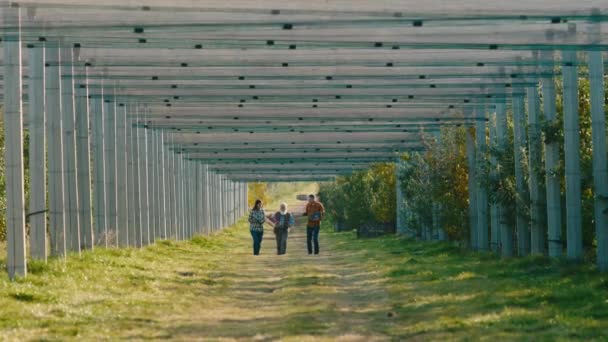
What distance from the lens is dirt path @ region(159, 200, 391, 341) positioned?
12.7 meters

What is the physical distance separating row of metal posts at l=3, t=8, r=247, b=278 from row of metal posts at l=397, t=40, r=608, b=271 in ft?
25.8

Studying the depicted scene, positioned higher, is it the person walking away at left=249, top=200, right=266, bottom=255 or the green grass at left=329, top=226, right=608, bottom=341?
the person walking away at left=249, top=200, right=266, bottom=255

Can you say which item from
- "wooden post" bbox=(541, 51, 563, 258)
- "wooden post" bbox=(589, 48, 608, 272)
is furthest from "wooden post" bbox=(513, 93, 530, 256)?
"wooden post" bbox=(589, 48, 608, 272)

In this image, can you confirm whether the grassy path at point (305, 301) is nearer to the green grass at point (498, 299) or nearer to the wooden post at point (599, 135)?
the green grass at point (498, 299)

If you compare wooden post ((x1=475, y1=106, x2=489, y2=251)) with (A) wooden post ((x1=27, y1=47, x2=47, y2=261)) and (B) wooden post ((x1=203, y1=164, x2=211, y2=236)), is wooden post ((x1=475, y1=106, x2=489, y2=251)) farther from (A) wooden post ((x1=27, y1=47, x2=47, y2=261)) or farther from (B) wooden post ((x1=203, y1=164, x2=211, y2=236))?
(B) wooden post ((x1=203, y1=164, x2=211, y2=236))

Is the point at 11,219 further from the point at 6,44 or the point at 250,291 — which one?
the point at 250,291

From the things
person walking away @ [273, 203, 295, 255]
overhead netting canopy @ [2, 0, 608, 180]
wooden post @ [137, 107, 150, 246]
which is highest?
overhead netting canopy @ [2, 0, 608, 180]

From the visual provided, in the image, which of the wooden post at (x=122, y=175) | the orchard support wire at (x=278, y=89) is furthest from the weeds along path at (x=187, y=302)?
the wooden post at (x=122, y=175)

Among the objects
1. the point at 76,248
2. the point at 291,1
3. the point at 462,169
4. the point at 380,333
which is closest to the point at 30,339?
the point at 380,333

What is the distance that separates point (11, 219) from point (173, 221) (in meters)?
23.1

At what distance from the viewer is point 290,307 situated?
1551 centimetres

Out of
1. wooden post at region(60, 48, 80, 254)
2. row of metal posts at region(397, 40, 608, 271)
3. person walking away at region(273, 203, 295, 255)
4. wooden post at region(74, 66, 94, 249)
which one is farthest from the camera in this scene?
person walking away at region(273, 203, 295, 255)

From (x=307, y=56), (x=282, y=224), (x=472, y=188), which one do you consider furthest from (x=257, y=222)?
(x=307, y=56)

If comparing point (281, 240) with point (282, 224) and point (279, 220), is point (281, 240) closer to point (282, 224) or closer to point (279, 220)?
point (282, 224)
